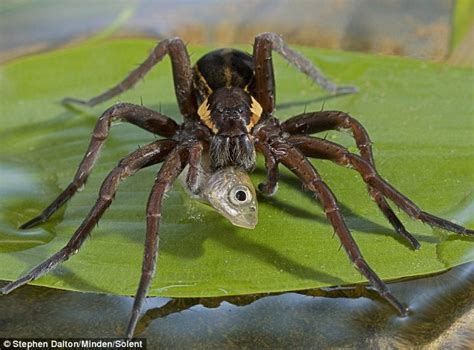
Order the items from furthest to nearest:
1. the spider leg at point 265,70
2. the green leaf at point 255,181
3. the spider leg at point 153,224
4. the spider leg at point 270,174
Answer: the spider leg at point 265,70
the spider leg at point 270,174
the green leaf at point 255,181
the spider leg at point 153,224

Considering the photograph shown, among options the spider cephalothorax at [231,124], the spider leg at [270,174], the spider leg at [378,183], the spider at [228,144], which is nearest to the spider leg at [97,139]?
the spider at [228,144]

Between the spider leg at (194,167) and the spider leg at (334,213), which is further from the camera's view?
the spider leg at (194,167)

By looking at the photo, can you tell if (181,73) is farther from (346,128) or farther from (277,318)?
(277,318)

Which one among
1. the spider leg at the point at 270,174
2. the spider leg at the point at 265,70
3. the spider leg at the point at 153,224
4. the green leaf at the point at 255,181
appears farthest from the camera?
the spider leg at the point at 265,70

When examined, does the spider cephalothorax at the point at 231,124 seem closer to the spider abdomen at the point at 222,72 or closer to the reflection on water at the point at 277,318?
the spider abdomen at the point at 222,72

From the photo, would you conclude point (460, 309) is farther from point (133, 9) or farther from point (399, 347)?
point (133, 9)

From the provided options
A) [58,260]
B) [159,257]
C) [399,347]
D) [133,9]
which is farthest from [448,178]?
[133,9]

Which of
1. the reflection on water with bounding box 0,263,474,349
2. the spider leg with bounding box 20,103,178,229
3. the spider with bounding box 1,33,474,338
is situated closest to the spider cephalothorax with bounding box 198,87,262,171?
the spider with bounding box 1,33,474,338
